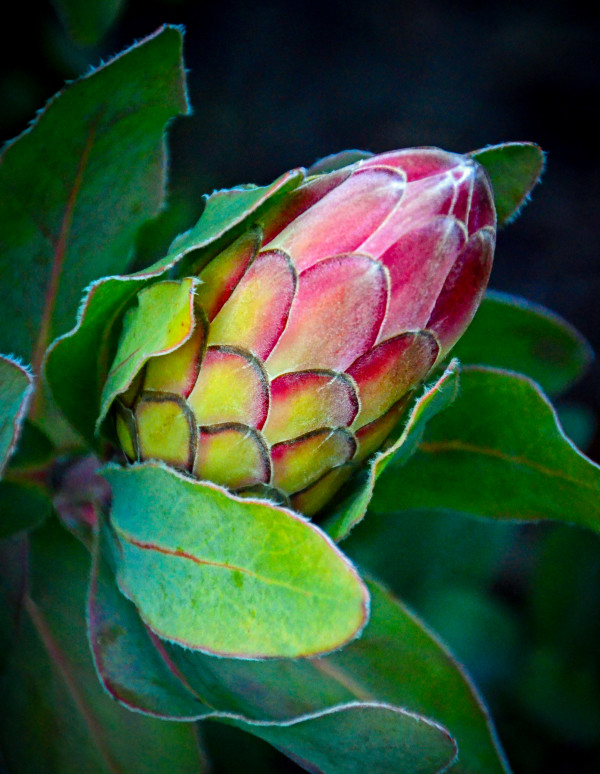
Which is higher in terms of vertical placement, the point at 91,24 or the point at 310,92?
the point at 91,24

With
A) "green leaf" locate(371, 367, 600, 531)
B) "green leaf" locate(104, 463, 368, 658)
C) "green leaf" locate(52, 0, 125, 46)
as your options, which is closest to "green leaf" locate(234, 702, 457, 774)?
"green leaf" locate(104, 463, 368, 658)

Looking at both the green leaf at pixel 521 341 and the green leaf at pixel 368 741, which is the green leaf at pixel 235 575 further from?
the green leaf at pixel 521 341

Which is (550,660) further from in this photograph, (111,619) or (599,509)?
(111,619)

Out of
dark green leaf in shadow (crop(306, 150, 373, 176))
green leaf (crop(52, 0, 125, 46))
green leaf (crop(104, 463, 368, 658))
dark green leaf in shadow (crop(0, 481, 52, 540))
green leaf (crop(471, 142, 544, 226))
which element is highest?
green leaf (crop(52, 0, 125, 46))

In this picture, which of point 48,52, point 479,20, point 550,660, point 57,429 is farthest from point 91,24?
point 479,20

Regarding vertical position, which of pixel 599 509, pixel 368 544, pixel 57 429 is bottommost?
pixel 368 544

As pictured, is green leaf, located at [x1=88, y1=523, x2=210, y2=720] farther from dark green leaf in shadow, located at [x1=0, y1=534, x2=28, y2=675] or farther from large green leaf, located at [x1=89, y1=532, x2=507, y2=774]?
dark green leaf in shadow, located at [x1=0, y1=534, x2=28, y2=675]

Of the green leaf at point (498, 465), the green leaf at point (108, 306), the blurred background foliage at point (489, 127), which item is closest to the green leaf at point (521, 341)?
the green leaf at point (498, 465)
